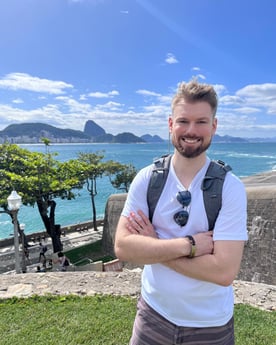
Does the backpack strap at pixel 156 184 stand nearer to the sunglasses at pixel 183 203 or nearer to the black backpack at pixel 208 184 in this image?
the black backpack at pixel 208 184

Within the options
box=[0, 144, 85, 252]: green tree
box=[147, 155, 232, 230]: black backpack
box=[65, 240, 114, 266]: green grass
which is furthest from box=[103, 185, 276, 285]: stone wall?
box=[0, 144, 85, 252]: green tree

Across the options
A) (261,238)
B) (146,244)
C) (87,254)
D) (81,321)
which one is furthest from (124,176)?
(146,244)

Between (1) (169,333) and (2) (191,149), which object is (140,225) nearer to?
(2) (191,149)

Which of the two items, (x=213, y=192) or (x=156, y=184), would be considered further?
(x=156, y=184)

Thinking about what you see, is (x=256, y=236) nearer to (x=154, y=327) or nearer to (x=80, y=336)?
(x=80, y=336)

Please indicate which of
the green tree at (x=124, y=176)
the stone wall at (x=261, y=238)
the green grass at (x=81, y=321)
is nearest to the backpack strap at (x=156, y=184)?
the green grass at (x=81, y=321)

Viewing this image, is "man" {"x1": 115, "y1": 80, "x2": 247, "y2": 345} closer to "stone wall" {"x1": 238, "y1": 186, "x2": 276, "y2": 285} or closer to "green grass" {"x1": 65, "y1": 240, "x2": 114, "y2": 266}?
"stone wall" {"x1": 238, "y1": 186, "x2": 276, "y2": 285}

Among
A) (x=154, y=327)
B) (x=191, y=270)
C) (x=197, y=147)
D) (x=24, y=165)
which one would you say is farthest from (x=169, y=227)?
(x=24, y=165)

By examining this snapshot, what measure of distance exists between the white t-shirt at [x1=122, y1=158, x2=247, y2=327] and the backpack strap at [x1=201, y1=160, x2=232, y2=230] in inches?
0.9

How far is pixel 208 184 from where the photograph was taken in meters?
1.60

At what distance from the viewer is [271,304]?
425 cm

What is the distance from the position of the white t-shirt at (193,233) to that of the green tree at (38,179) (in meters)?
12.2

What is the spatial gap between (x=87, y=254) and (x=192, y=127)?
14327mm

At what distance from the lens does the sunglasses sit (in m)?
1.59
